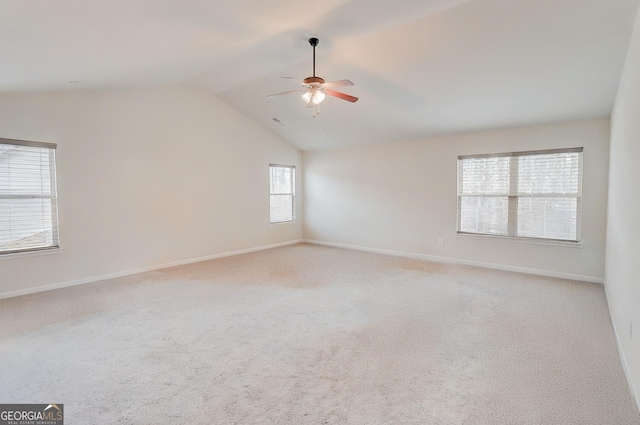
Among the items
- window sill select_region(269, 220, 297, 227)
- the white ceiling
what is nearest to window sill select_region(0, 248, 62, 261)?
the white ceiling

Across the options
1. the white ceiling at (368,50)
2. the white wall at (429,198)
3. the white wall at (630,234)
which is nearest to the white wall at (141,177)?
the white ceiling at (368,50)

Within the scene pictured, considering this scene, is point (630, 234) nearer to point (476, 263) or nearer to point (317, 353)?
point (317, 353)

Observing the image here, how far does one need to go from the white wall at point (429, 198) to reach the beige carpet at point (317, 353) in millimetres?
648

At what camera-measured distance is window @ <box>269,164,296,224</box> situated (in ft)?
24.3

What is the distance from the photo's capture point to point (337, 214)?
24.4 feet

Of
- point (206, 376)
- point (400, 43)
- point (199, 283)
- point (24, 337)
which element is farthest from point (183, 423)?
point (400, 43)

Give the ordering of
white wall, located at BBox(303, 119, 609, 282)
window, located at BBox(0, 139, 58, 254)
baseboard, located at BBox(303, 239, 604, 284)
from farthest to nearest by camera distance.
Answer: baseboard, located at BBox(303, 239, 604, 284)
white wall, located at BBox(303, 119, 609, 282)
window, located at BBox(0, 139, 58, 254)

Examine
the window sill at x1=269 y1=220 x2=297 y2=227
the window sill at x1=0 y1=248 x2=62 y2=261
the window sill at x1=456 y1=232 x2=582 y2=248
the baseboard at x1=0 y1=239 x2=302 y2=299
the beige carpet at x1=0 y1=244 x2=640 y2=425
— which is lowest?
the beige carpet at x1=0 y1=244 x2=640 y2=425

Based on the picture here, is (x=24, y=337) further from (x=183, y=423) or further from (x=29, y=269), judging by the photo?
(x=183, y=423)

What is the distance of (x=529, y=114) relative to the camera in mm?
4566

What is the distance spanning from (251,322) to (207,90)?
4.32 m

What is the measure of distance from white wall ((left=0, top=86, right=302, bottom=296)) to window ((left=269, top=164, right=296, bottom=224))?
296 millimetres

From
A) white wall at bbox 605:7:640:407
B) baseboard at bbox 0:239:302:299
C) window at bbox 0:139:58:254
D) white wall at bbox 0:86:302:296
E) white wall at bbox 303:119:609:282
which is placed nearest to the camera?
white wall at bbox 605:7:640:407

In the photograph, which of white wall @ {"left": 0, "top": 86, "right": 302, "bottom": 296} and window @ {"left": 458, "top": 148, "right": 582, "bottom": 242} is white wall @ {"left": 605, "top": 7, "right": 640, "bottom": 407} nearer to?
window @ {"left": 458, "top": 148, "right": 582, "bottom": 242}
